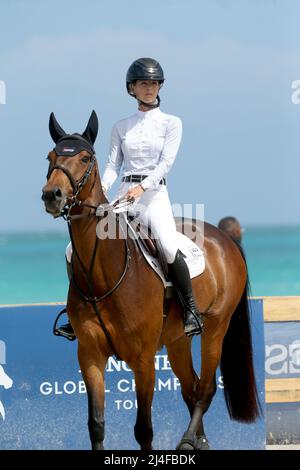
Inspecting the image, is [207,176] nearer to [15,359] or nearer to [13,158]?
[13,158]

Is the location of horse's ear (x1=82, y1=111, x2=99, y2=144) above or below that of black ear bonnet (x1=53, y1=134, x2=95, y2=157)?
above

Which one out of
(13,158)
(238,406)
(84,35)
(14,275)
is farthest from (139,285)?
(14,275)

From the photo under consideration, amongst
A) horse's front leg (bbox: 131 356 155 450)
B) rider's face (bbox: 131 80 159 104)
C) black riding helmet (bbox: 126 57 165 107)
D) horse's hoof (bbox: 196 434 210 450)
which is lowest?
horse's hoof (bbox: 196 434 210 450)

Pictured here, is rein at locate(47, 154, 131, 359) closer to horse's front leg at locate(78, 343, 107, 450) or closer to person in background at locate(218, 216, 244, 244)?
horse's front leg at locate(78, 343, 107, 450)

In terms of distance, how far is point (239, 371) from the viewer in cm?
705

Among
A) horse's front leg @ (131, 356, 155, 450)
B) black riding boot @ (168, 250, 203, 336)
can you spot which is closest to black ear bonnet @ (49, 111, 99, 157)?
black riding boot @ (168, 250, 203, 336)

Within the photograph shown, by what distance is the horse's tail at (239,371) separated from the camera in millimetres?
7039

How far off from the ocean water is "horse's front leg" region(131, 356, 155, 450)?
6.01 meters

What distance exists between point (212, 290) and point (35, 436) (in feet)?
5.77

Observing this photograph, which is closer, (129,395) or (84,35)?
(129,395)

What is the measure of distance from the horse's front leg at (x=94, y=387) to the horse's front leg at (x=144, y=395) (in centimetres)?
22

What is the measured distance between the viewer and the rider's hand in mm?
5559

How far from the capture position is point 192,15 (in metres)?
14.0

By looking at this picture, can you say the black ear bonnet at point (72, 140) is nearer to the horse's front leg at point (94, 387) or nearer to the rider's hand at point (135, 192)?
the rider's hand at point (135, 192)
